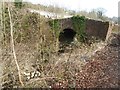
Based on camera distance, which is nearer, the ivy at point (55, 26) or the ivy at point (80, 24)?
the ivy at point (55, 26)

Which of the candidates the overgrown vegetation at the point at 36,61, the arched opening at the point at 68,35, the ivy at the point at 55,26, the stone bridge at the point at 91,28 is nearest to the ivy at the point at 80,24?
the stone bridge at the point at 91,28

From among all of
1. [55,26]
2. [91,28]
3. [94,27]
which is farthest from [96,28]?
[55,26]

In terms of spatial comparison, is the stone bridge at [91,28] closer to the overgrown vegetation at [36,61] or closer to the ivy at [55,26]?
the ivy at [55,26]

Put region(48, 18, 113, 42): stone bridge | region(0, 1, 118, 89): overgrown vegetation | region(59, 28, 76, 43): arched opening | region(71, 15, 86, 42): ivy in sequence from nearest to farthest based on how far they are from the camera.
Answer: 1. region(0, 1, 118, 89): overgrown vegetation
2. region(48, 18, 113, 42): stone bridge
3. region(71, 15, 86, 42): ivy
4. region(59, 28, 76, 43): arched opening

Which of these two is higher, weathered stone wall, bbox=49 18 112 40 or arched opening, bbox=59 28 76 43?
weathered stone wall, bbox=49 18 112 40

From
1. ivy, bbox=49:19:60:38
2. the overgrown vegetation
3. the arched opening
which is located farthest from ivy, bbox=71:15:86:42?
the overgrown vegetation

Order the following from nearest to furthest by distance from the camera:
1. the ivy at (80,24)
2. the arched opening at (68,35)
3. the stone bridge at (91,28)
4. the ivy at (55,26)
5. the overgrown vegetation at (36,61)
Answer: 1. the overgrown vegetation at (36,61)
2. the ivy at (55,26)
3. the stone bridge at (91,28)
4. the ivy at (80,24)
5. the arched opening at (68,35)

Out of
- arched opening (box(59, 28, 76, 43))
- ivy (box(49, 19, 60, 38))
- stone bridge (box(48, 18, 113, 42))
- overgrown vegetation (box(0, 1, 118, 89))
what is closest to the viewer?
overgrown vegetation (box(0, 1, 118, 89))

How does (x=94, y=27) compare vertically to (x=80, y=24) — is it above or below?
below

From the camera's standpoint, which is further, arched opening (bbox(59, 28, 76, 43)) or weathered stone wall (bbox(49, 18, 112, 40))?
arched opening (bbox(59, 28, 76, 43))

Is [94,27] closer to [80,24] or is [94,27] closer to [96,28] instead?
[96,28]

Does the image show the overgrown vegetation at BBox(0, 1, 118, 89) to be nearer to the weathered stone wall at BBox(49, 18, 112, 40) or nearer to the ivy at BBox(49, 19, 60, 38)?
the ivy at BBox(49, 19, 60, 38)

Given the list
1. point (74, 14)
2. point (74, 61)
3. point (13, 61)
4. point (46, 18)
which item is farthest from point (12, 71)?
point (74, 14)

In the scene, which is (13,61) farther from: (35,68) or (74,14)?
(74,14)
